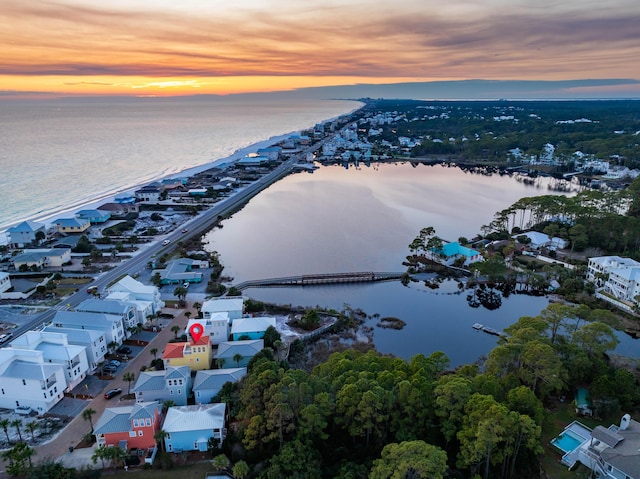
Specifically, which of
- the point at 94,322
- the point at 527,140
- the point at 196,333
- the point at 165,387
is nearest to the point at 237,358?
the point at 196,333

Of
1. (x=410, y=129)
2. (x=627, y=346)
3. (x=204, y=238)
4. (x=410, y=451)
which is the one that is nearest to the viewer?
(x=410, y=451)

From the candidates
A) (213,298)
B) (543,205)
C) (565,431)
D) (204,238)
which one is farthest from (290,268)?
(543,205)

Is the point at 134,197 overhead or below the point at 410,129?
below

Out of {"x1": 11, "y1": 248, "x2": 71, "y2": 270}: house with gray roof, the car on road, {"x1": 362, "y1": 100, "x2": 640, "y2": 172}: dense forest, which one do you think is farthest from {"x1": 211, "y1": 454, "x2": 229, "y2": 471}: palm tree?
{"x1": 362, "y1": 100, "x2": 640, "y2": 172}: dense forest

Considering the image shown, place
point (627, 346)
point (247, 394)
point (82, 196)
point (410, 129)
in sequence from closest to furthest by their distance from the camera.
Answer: point (247, 394)
point (627, 346)
point (82, 196)
point (410, 129)

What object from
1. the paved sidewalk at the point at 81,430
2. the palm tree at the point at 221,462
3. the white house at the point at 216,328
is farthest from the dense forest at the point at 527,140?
the palm tree at the point at 221,462

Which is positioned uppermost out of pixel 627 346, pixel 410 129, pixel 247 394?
pixel 410 129

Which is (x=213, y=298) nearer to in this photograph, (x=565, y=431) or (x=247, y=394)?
(x=247, y=394)
